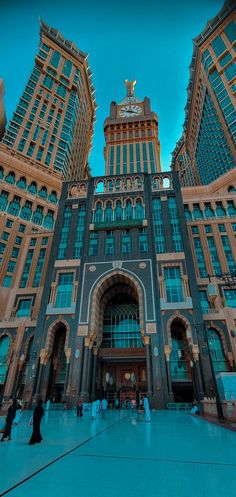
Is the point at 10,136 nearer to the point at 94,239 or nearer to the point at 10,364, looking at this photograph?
the point at 94,239

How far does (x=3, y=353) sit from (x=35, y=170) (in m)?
38.1

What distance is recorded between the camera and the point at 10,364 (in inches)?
1253

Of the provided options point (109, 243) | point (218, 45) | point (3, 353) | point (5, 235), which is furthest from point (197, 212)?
point (218, 45)

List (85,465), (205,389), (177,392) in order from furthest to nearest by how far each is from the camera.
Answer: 1. (177,392)
2. (205,389)
3. (85,465)

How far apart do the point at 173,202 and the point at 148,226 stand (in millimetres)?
6124

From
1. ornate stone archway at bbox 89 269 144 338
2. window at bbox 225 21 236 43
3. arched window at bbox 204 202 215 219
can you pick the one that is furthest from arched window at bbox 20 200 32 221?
window at bbox 225 21 236 43

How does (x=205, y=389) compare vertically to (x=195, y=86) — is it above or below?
below

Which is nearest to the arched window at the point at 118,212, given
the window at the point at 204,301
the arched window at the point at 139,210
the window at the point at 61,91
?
the arched window at the point at 139,210

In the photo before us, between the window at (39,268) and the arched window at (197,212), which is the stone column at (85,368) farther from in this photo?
the arched window at (197,212)

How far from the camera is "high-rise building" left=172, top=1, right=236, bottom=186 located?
201 ft

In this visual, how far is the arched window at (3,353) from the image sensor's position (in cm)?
3171

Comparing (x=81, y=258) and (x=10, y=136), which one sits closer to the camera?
(x=81, y=258)

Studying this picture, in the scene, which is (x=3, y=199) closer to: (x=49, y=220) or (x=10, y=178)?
(x=10, y=178)

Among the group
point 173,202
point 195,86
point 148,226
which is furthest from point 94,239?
point 195,86
